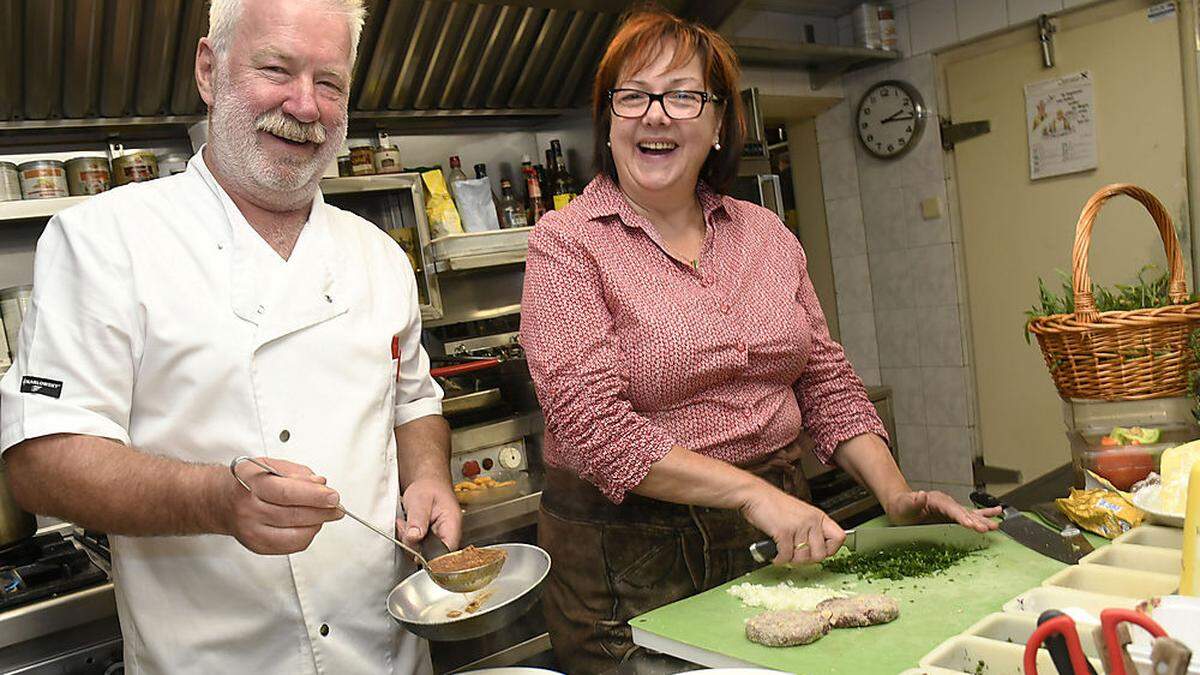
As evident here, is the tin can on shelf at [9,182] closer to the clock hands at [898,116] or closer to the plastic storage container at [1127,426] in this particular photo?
the plastic storage container at [1127,426]

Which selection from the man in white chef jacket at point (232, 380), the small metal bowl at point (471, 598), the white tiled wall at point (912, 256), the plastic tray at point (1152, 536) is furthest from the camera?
the white tiled wall at point (912, 256)

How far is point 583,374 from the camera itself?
4.62 feet

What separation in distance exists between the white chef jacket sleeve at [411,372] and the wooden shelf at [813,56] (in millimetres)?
2426

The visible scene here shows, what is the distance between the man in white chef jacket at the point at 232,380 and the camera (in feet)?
3.75

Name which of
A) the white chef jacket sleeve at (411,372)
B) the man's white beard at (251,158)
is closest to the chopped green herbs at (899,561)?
the white chef jacket sleeve at (411,372)

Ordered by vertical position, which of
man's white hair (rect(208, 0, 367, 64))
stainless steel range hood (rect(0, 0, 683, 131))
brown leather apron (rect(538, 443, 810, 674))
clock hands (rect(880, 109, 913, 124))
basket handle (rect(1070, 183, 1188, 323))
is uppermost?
stainless steel range hood (rect(0, 0, 683, 131))

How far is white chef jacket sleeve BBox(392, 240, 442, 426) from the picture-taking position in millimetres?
1548

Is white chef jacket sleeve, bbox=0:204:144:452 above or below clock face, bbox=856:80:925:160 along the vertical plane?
below

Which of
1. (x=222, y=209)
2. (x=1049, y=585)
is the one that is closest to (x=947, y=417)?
(x=1049, y=585)

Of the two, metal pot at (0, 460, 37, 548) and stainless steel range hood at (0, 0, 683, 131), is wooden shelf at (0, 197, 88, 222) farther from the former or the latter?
metal pot at (0, 460, 37, 548)

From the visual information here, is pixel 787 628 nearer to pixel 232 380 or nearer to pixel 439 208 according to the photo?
pixel 232 380

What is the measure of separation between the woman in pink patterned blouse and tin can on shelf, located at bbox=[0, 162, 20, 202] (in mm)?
1666

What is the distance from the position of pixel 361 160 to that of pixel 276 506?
7.02ft

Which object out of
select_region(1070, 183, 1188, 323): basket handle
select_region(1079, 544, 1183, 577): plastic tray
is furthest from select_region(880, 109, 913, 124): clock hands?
select_region(1079, 544, 1183, 577): plastic tray
